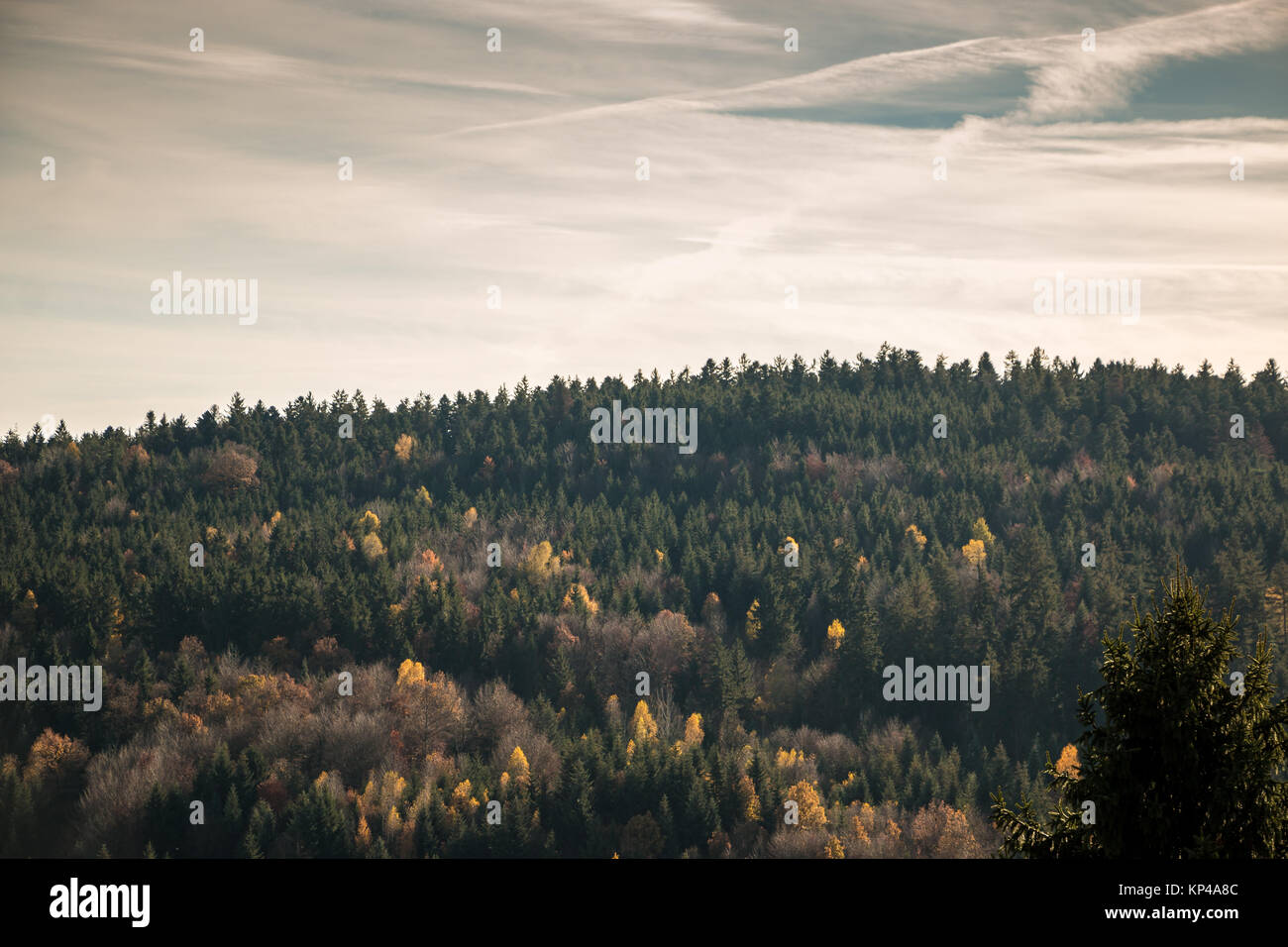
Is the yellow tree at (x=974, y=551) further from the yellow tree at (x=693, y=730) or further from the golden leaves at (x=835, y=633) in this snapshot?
the yellow tree at (x=693, y=730)

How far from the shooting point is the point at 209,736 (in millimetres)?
123562

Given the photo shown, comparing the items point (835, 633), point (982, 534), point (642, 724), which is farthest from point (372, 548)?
point (982, 534)

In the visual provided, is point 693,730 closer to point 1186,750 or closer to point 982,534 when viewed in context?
point 982,534

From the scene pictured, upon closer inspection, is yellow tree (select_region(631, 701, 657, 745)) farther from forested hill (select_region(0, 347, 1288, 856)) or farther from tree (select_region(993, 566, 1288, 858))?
tree (select_region(993, 566, 1288, 858))

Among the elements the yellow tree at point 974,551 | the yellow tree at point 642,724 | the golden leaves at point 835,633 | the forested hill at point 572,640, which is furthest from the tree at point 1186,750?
the yellow tree at point 974,551

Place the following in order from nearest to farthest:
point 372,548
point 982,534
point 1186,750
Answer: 1. point 1186,750
2. point 372,548
3. point 982,534

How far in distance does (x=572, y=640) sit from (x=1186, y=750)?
12698 centimetres

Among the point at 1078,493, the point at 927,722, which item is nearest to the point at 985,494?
the point at 1078,493

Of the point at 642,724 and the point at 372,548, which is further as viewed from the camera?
the point at 372,548

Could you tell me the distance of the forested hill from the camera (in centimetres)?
10988

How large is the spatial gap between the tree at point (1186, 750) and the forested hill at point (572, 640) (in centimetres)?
8921

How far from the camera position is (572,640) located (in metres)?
143

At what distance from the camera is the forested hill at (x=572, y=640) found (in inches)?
4326
